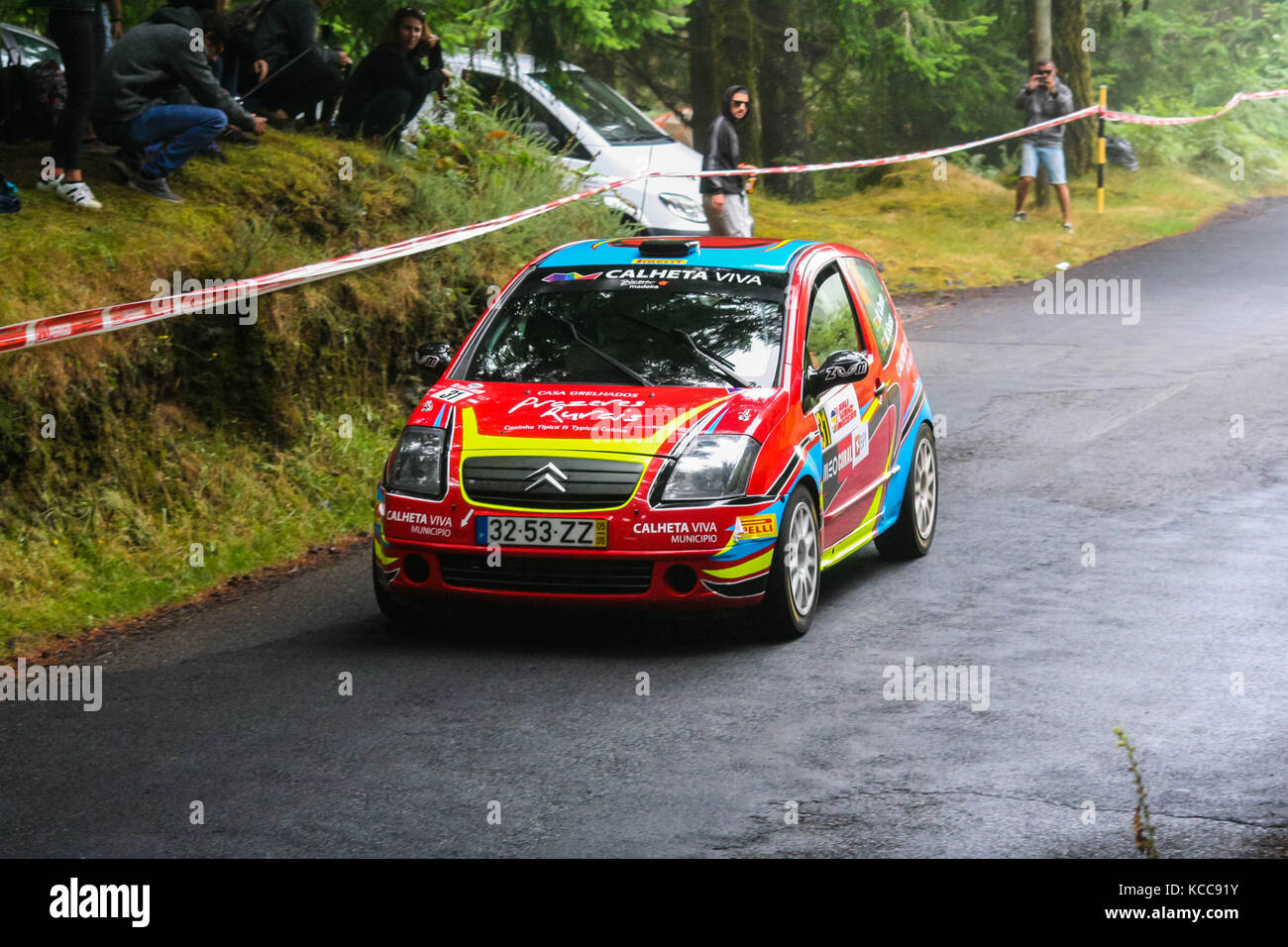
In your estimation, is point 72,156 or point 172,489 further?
point 72,156

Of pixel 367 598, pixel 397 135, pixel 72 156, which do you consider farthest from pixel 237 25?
pixel 367 598

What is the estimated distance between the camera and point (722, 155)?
1880 cm

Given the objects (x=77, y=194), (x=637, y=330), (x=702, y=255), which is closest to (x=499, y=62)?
(x=77, y=194)

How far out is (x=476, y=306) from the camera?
42.9 feet

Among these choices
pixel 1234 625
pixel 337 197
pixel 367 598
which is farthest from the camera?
pixel 337 197

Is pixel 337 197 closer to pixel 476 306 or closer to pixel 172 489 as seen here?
pixel 476 306

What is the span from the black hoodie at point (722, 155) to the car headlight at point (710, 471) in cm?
1125

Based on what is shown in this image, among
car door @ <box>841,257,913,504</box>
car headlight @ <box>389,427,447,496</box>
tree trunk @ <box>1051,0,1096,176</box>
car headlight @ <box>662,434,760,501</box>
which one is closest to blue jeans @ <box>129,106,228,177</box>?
car headlight @ <box>389,427,447,496</box>

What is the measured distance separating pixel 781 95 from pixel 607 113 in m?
8.60

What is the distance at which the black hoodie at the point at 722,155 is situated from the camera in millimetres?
18609

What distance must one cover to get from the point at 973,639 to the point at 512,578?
210 cm

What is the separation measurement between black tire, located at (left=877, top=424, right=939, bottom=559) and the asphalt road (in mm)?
148

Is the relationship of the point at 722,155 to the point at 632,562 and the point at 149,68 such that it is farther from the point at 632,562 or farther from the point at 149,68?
the point at 632,562

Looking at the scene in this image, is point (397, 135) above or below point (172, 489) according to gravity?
above
